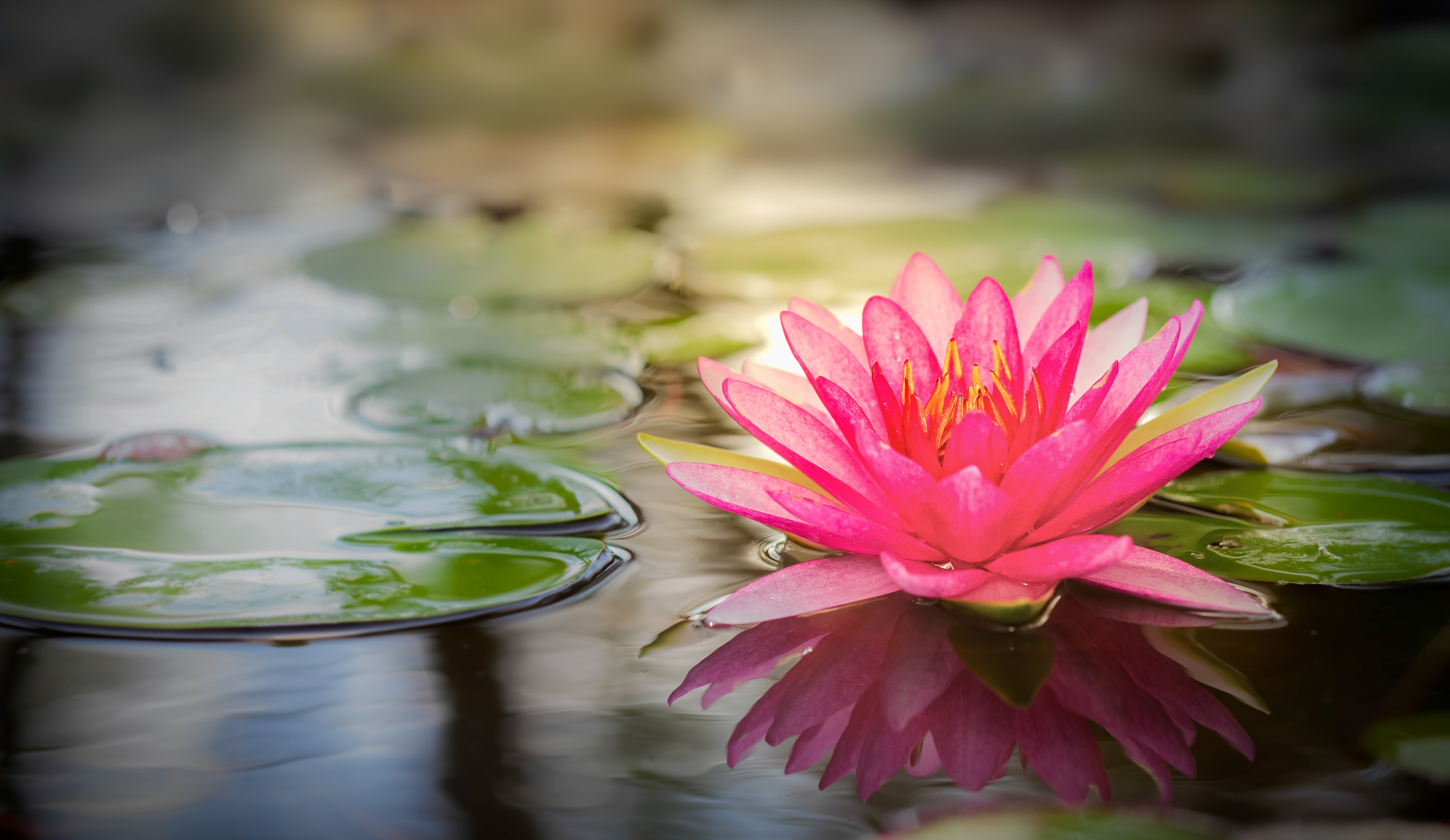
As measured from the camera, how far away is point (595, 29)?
2.59 m

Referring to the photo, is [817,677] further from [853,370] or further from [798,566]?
[853,370]

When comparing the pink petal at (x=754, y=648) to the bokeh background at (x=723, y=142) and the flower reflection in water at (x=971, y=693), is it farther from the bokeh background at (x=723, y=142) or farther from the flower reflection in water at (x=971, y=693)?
the bokeh background at (x=723, y=142)

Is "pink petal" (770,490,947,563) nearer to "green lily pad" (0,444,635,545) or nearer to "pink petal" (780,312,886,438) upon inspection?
"pink petal" (780,312,886,438)

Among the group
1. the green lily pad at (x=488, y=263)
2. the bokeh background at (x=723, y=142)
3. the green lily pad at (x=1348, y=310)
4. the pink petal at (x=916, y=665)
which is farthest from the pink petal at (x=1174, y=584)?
the green lily pad at (x=488, y=263)

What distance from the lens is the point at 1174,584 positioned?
0.64m

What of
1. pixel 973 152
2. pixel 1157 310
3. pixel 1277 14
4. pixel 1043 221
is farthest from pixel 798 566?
pixel 1277 14

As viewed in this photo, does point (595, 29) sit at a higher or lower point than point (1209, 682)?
higher

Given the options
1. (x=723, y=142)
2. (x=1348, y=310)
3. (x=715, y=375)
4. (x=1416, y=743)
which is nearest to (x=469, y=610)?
(x=715, y=375)

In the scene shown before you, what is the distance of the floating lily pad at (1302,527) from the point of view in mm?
701

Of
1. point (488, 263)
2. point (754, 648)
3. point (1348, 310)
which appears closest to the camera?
point (754, 648)

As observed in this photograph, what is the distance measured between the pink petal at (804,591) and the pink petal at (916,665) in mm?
28

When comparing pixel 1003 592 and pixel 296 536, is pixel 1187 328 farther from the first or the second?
pixel 296 536

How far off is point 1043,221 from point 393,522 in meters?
1.31

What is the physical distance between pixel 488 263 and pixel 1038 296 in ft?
3.17
